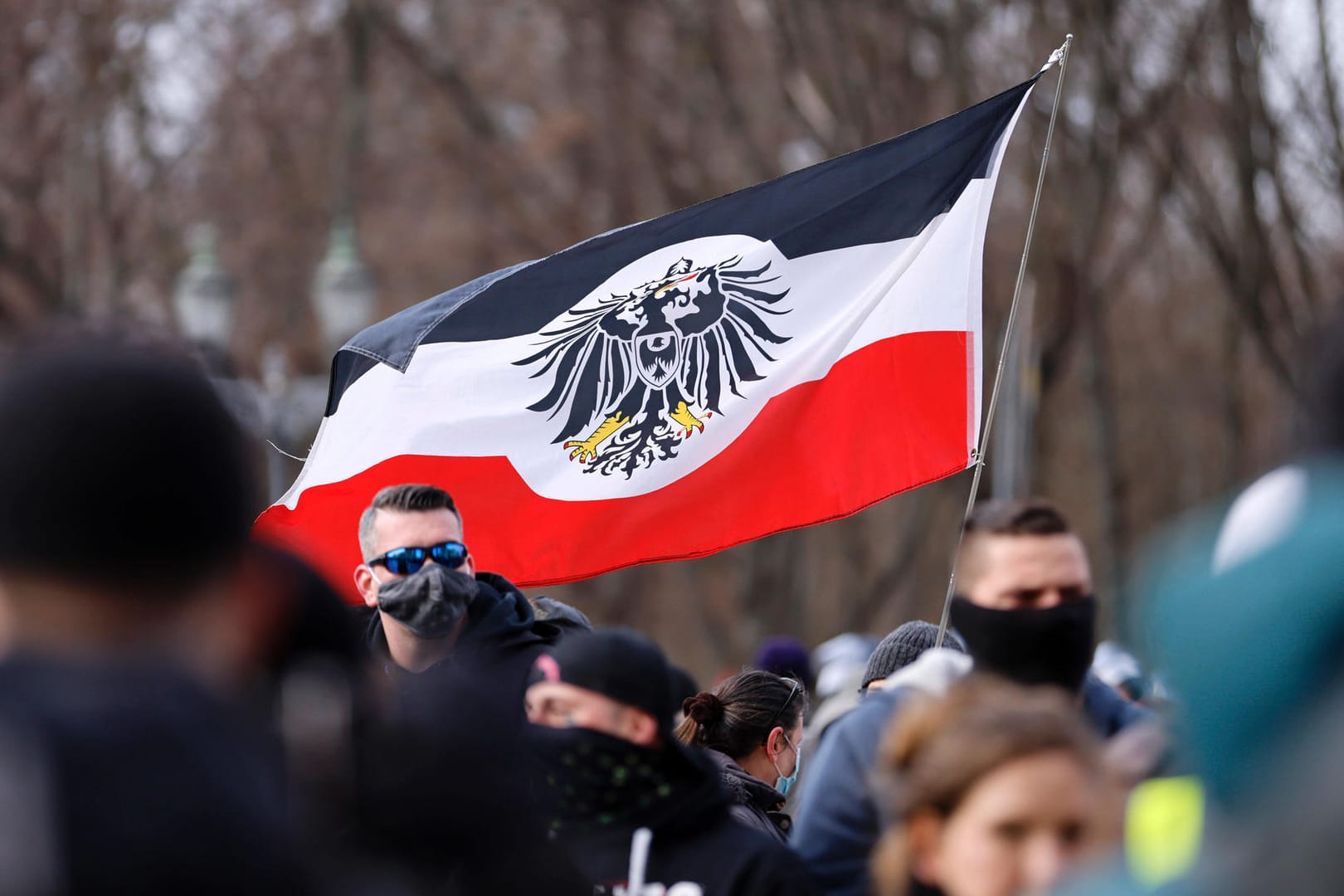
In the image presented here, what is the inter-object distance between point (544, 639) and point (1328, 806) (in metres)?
3.57

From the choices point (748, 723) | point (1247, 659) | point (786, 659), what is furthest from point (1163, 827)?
point (786, 659)

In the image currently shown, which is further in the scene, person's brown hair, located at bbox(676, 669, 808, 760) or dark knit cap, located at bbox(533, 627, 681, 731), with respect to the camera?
person's brown hair, located at bbox(676, 669, 808, 760)

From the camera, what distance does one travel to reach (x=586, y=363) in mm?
6273

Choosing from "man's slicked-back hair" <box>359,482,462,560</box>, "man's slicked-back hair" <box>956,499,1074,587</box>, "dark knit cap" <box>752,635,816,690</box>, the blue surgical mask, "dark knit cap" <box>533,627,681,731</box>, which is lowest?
the blue surgical mask

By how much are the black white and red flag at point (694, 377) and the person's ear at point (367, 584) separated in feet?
2.84

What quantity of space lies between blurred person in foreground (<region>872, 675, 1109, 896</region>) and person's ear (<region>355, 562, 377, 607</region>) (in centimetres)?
247

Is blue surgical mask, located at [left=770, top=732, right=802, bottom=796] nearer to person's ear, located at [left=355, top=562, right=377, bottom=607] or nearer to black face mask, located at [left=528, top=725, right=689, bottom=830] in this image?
person's ear, located at [left=355, top=562, right=377, bottom=607]

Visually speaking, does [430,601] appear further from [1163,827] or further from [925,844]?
[1163,827]

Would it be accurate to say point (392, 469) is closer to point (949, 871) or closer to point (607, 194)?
point (949, 871)

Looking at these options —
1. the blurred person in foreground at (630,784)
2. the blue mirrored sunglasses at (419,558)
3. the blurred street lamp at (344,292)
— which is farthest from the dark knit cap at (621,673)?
the blurred street lamp at (344,292)

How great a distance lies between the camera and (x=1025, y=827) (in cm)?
257

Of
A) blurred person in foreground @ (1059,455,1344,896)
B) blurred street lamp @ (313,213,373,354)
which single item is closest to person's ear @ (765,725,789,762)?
blurred person in foreground @ (1059,455,1344,896)

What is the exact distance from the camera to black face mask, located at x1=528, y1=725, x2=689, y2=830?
3.39 m

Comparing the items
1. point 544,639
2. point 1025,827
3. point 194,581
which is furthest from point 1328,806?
point 544,639
